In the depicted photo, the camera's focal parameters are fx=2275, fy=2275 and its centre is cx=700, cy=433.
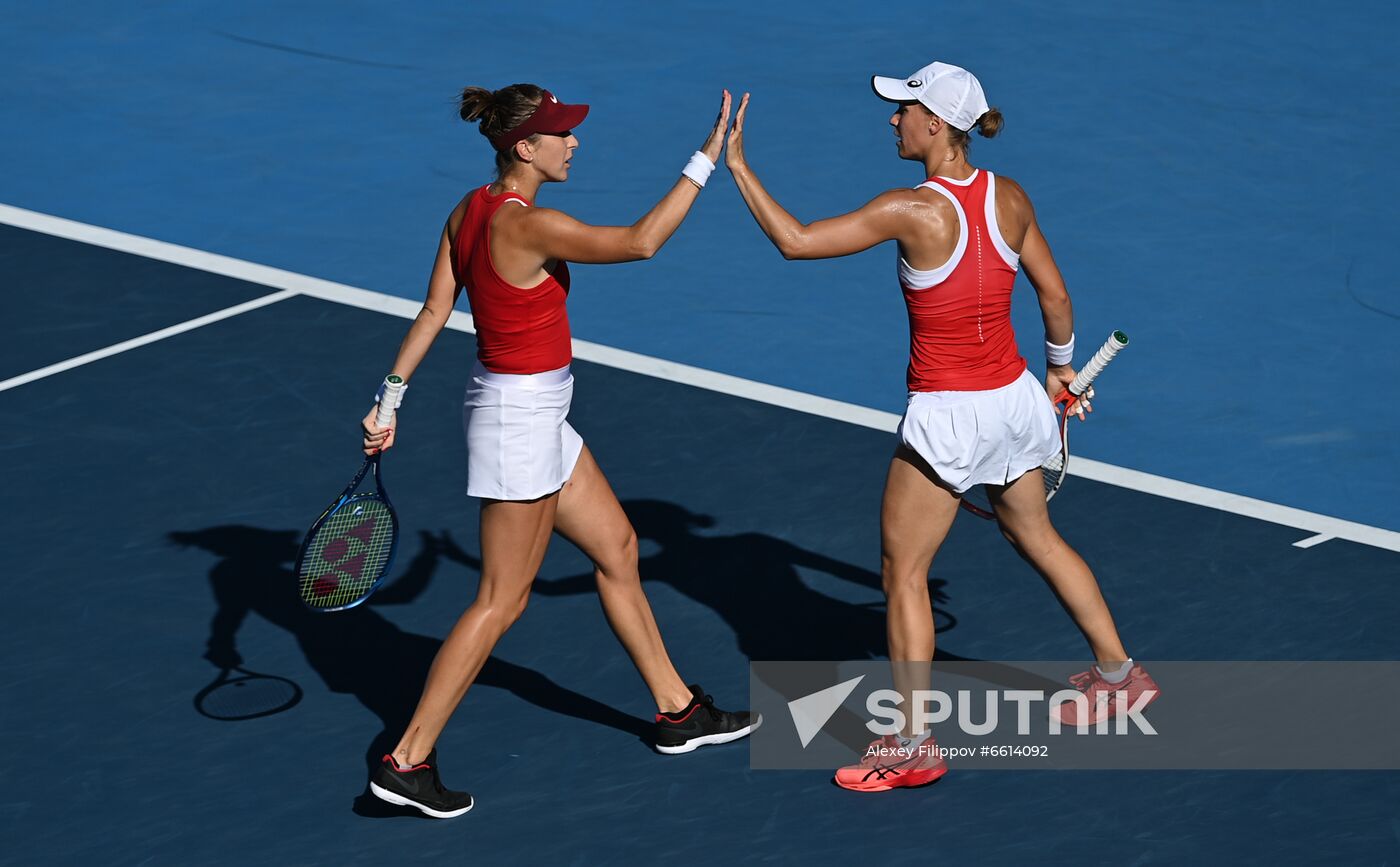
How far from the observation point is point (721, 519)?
32.9 feet

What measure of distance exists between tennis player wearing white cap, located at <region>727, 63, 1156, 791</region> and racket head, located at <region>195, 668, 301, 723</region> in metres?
2.16

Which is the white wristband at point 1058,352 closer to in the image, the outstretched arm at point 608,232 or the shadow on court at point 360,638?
the outstretched arm at point 608,232

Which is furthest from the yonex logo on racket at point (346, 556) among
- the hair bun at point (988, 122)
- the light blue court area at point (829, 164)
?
the light blue court area at point (829, 164)

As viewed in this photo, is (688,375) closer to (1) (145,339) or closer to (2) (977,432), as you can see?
(1) (145,339)

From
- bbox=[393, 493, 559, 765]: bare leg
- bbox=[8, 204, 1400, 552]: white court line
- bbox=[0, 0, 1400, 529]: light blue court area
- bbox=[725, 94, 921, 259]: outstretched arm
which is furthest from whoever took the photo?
bbox=[0, 0, 1400, 529]: light blue court area

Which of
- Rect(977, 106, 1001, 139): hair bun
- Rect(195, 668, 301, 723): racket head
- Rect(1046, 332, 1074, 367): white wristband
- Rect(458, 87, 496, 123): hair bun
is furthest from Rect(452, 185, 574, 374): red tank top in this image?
Rect(1046, 332, 1074, 367): white wristband

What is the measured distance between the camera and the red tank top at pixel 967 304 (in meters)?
7.56

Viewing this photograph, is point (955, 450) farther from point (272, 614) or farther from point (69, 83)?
point (69, 83)

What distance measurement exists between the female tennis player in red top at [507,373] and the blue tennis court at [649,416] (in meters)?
0.46

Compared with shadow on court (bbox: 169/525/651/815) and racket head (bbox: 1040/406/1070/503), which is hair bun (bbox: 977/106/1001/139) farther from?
shadow on court (bbox: 169/525/651/815)

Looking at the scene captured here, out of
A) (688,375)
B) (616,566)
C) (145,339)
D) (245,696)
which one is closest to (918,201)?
(616,566)

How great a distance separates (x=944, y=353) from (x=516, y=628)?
92.1 inches

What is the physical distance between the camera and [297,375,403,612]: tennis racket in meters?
7.86

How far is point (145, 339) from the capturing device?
12.0m
